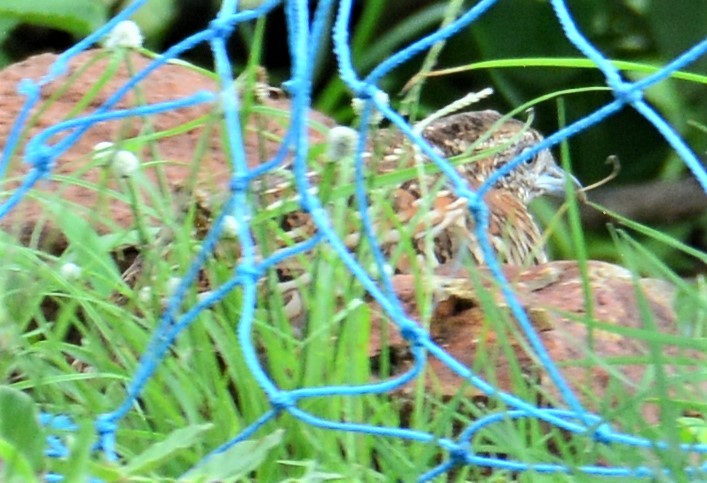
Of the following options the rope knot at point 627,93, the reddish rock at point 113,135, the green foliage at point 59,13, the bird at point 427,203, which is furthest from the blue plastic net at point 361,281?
the green foliage at point 59,13

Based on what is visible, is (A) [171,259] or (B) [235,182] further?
(A) [171,259]

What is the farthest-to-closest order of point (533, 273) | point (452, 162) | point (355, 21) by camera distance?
point (355, 21), point (533, 273), point (452, 162)

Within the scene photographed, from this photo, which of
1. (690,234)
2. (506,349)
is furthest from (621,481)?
(690,234)

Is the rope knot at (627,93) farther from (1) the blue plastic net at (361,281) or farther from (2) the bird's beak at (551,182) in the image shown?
(2) the bird's beak at (551,182)

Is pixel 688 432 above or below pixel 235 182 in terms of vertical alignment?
below

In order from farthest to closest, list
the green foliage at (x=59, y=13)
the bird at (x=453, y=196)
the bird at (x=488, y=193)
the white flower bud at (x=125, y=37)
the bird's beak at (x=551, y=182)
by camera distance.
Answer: the green foliage at (x=59, y=13)
the bird's beak at (x=551, y=182)
the bird at (x=488, y=193)
the bird at (x=453, y=196)
the white flower bud at (x=125, y=37)

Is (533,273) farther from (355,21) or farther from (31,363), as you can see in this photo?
(355,21)

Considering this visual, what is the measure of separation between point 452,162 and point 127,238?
51cm

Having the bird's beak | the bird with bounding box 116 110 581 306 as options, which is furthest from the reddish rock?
the bird's beak

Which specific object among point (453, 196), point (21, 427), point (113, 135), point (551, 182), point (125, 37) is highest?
point (125, 37)

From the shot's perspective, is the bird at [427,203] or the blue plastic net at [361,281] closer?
the blue plastic net at [361,281]

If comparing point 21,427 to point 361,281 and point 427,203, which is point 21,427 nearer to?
point 361,281

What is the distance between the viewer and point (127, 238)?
2.05m

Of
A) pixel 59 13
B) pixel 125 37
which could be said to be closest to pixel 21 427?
Answer: pixel 125 37
